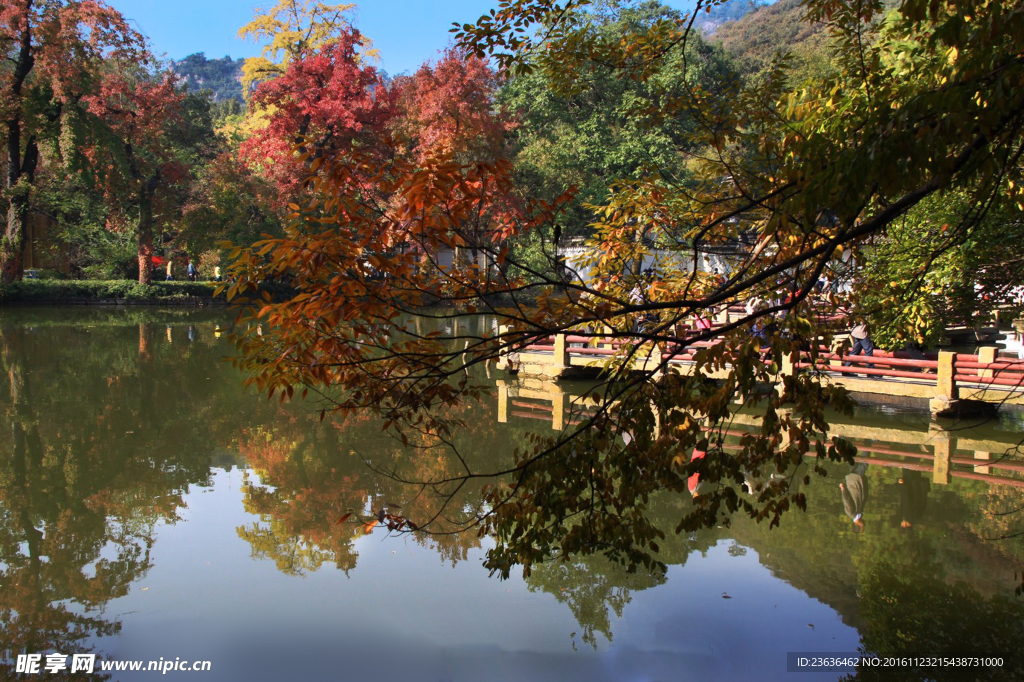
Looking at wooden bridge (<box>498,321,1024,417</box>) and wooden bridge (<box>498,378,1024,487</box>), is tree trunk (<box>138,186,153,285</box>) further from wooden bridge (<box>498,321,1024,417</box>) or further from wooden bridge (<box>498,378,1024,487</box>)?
wooden bridge (<box>498,321,1024,417</box>)

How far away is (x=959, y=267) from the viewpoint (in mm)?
7699

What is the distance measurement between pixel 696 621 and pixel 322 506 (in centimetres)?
310

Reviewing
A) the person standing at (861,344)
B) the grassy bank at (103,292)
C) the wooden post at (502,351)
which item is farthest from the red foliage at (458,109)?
the person standing at (861,344)

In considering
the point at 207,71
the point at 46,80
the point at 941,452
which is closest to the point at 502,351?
the point at 941,452

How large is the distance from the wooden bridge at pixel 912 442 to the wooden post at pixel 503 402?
0.04 ft

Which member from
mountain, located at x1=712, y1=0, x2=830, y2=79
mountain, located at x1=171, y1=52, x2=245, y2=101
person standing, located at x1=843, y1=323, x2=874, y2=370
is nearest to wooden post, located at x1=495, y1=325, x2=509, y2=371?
person standing, located at x1=843, y1=323, x2=874, y2=370

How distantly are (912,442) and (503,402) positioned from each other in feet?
16.5

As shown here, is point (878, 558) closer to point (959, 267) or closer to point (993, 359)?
point (959, 267)

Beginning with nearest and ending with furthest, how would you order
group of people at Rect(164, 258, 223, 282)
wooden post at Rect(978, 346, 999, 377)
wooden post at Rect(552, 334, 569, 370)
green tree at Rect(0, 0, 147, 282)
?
wooden post at Rect(978, 346, 999, 377) < wooden post at Rect(552, 334, 569, 370) < green tree at Rect(0, 0, 147, 282) < group of people at Rect(164, 258, 223, 282)

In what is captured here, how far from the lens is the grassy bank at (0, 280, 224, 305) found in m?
20.7

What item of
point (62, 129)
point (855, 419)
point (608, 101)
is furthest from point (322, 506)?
point (608, 101)

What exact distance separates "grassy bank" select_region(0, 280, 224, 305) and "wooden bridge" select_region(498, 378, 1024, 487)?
39.9ft

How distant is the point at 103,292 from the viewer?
22.3 metres

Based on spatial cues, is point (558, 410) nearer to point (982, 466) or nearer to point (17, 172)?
point (982, 466)
